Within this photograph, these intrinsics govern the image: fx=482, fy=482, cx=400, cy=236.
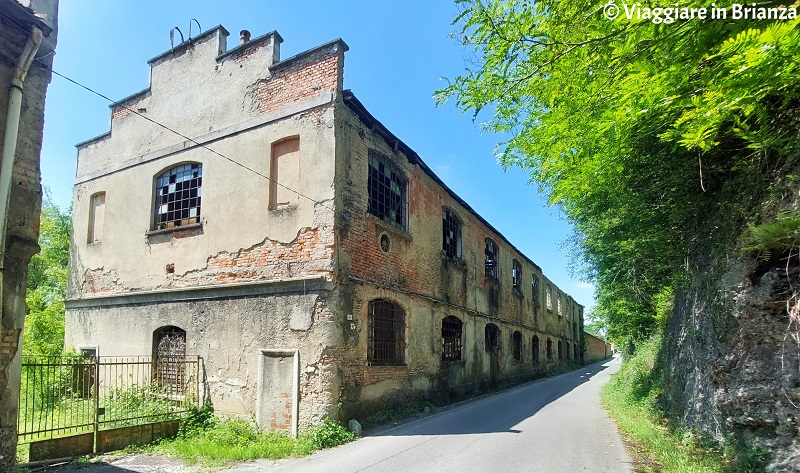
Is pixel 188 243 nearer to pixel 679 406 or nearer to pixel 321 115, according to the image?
pixel 321 115

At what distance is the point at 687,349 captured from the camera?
26.8 ft

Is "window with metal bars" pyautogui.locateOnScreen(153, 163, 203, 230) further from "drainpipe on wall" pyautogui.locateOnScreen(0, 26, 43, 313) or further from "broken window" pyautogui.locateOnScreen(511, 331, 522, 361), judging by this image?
"broken window" pyautogui.locateOnScreen(511, 331, 522, 361)

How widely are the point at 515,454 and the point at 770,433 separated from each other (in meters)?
3.54

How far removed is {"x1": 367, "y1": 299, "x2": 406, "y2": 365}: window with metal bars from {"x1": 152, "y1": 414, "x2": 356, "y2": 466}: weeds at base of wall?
2.07 meters

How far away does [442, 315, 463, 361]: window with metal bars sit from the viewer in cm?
1433

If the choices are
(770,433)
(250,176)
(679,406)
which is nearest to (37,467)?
(250,176)

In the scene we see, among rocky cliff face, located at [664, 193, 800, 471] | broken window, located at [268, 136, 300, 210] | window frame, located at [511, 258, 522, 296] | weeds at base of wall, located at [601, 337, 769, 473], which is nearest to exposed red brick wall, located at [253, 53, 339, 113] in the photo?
broken window, located at [268, 136, 300, 210]

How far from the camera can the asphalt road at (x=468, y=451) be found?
7070mm

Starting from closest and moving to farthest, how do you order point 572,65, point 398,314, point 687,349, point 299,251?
point 572,65, point 687,349, point 299,251, point 398,314

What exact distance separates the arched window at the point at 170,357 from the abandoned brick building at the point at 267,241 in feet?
0.23

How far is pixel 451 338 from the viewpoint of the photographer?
584 inches

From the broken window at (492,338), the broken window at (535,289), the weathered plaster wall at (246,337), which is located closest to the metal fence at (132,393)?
the weathered plaster wall at (246,337)

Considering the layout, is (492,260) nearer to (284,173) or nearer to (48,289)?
(284,173)

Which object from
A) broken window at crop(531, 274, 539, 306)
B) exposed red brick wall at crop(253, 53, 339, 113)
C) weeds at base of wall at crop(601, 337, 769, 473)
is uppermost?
exposed red brick wall at crop(253, 53, 339, 113)
